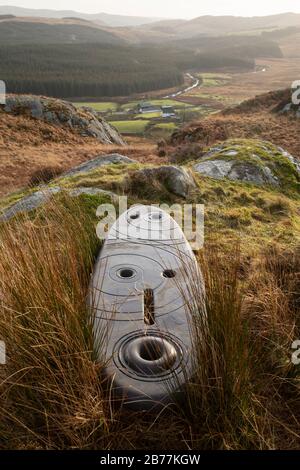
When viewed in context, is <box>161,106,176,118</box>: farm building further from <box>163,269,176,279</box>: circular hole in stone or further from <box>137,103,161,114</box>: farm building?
<box>163,269,176,279</box>: circular hole in stone

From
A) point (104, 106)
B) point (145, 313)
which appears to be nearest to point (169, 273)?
point (145, 313)

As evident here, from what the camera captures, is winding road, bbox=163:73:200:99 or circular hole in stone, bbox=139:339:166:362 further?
winding road, bbox=163:73:200:99

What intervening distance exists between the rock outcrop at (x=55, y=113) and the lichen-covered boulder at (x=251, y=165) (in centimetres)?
1998

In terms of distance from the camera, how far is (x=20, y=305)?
263 cm

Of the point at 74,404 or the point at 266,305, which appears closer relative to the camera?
the point at 74,404

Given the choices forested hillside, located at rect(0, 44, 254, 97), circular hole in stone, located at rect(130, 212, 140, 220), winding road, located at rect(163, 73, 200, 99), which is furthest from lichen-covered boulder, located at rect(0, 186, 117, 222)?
winding road, located at rect(163, 73, 200, 99)

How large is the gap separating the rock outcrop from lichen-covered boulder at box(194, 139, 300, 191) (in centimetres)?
1998

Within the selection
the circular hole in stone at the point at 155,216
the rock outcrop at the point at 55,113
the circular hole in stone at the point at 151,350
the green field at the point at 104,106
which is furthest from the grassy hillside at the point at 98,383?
the green field at the point at 104,106

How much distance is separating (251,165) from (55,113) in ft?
74.1

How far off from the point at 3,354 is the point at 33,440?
20.3 inches

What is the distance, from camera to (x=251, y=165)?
941cm

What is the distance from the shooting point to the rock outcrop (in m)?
28.6
